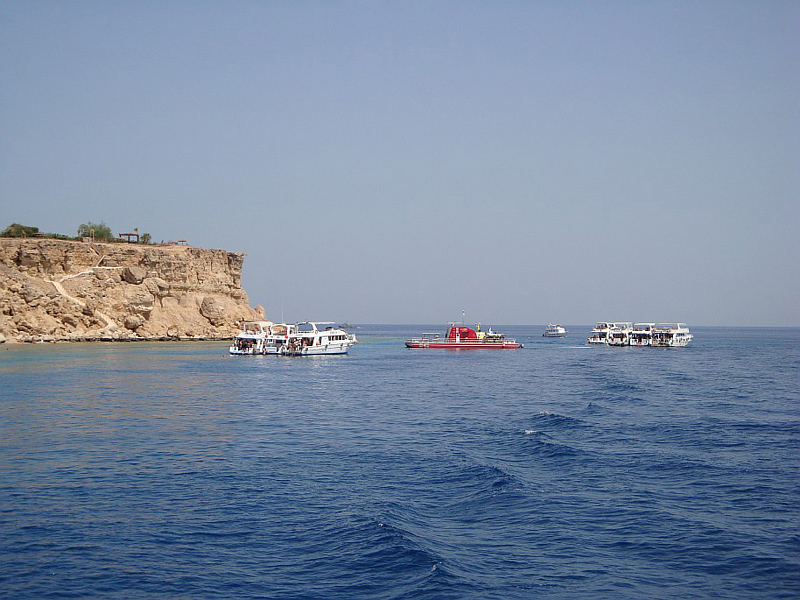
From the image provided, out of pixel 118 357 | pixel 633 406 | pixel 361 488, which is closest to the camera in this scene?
pixel 361 488

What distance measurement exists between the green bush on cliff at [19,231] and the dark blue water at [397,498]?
82691mm

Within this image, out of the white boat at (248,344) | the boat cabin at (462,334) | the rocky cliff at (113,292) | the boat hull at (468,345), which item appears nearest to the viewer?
the white boat at (248,344)

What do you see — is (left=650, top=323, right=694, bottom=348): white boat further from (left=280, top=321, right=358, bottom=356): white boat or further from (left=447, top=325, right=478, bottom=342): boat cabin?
(left=280, top=321, right=358, bottom=356): white boat

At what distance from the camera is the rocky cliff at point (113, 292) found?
8850cm

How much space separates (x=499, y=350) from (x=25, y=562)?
9111cm

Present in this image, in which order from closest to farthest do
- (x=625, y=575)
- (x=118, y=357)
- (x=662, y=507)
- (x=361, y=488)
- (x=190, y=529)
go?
(x=625, y=575), (x=190, y=529), (x=662, y=507), (x=361, y=488), (x=118, y=357)

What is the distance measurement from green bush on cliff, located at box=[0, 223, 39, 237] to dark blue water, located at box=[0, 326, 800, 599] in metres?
82.7

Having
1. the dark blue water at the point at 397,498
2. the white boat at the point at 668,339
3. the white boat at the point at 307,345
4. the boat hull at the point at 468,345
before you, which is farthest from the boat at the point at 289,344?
the white boat at the point at 668,339

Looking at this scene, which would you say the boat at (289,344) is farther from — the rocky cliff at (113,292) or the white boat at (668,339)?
the white boat at (668,339)

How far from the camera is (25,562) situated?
13195 millimetres

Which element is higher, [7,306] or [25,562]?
[7,306]

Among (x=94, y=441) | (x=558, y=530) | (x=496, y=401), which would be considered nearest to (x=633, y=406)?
(x=496, y=401)

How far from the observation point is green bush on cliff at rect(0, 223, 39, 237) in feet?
354

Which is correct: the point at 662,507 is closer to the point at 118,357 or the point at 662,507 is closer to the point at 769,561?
the point at 769,561
